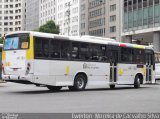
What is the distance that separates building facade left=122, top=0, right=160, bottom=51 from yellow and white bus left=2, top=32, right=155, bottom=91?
120 feet

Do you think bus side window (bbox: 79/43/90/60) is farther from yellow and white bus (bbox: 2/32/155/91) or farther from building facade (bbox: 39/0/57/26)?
building facade (bbox: 39/0/57/26)

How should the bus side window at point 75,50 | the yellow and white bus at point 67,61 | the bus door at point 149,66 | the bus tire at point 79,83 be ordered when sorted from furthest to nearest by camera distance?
the bus door at point 149,66 < the bus tire at point 79,83 < the bus side window at point 75,50 < the yellow and white bus at point 67,61

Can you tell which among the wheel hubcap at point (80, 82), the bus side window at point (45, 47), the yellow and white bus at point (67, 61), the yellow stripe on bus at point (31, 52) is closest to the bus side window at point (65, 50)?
the yellow and white bus at point (67, 61)

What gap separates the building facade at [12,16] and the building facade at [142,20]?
397 ft

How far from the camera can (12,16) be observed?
190 meters

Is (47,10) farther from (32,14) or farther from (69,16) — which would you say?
(69,16)

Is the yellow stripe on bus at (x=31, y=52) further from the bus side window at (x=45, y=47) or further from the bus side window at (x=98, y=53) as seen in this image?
the bus side window at (x=98, y=53)

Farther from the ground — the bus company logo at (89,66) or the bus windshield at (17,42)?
the bus windshield at (17,42)

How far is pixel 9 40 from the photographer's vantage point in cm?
2148

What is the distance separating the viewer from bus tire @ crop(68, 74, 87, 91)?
22828mm

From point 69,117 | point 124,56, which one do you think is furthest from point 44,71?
point 69,117

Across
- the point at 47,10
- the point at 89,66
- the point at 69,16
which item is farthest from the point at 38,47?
the point at 47,10

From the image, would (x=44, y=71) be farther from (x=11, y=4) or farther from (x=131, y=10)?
(x=11, y=4)

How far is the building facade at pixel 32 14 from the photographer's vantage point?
17211 centimetres
